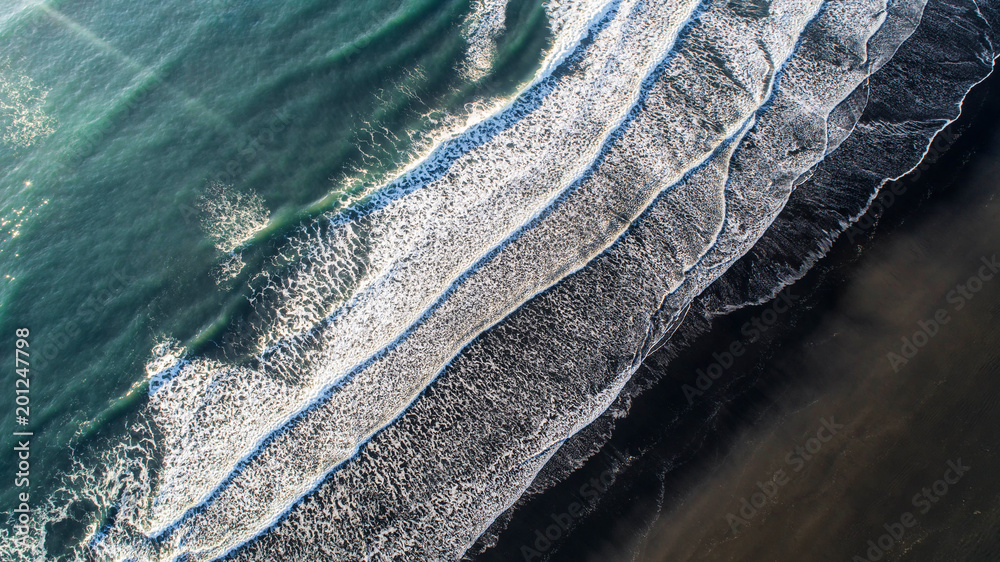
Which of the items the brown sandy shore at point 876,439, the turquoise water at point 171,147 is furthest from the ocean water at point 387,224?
the brown sandy shore at point 876,439

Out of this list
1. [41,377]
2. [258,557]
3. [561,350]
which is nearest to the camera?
[258,557]

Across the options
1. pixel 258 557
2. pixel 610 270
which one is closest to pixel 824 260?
pixel 610 270

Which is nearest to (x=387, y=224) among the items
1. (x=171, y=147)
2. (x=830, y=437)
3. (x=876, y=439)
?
(x=171, y=147)

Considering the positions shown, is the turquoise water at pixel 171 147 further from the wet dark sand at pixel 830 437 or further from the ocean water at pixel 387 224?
the wet dark sand at pixel 830 437

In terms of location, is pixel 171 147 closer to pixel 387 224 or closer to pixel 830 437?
pixel 387 224

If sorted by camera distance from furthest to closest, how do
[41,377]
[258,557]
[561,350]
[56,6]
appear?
[56,6] < [41,377] < [561,350] < [258,557]

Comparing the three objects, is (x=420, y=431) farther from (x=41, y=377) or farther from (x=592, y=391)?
(x=41, y=377)
